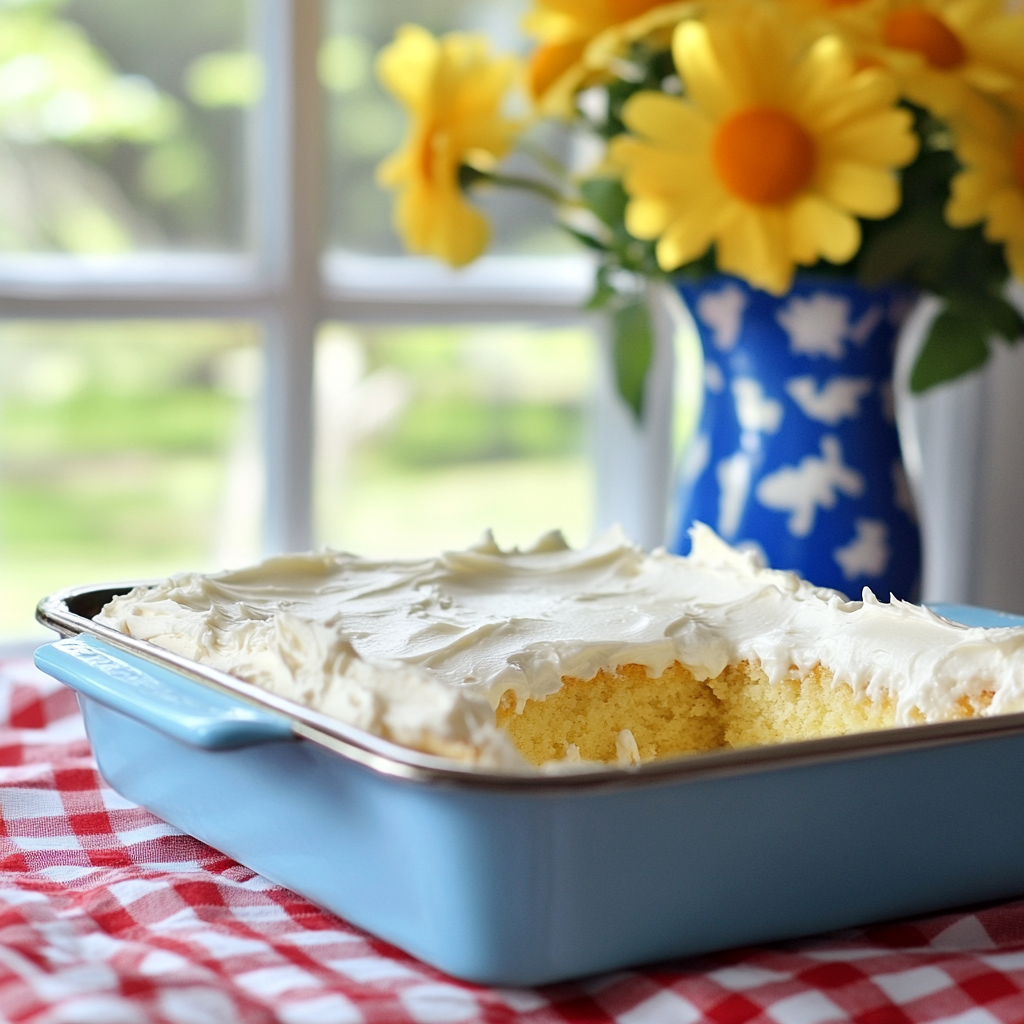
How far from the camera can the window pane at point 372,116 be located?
6.06 feet

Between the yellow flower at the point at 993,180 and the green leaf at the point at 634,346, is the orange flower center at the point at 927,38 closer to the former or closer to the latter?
the yellow flower at the point at 993,180

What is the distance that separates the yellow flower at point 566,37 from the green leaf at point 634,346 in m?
0.22

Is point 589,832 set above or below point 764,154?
below

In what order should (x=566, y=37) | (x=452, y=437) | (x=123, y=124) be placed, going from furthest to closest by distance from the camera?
1. (x=452, y=437)
2. (x=123, y=124)
3. (x=566, y=37)

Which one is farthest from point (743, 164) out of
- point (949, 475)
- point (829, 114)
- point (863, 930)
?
point (949, 475)

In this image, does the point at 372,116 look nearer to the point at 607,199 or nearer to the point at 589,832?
the point at 607,199

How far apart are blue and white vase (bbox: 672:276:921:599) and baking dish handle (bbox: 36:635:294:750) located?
668mm

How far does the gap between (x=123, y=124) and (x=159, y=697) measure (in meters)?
1.14

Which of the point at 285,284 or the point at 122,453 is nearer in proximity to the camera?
the point at 285,284

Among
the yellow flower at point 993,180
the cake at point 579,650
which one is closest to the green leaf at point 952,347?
the yellow flower at point 993,180

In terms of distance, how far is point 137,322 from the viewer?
1.77 m

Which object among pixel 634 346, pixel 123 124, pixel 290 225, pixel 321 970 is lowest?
pixel 321 970

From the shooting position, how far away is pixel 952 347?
1.40 meters

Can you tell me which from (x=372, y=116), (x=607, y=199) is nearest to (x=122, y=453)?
(x=372, y=116)
